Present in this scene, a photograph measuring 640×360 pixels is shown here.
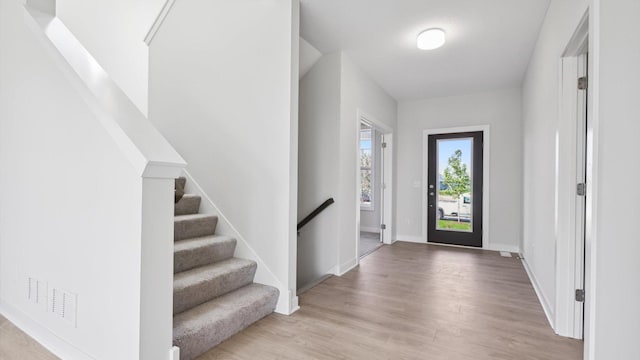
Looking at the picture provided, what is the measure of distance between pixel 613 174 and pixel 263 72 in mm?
2378

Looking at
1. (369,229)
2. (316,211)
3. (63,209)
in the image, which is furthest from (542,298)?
(369,229)

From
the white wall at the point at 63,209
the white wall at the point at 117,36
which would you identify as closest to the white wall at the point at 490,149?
the white wall at the point at 117,36

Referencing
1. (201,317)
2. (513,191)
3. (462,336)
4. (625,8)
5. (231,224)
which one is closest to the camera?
(625,8)

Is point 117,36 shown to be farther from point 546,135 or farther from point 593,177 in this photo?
point 546,135

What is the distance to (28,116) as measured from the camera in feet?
6.46

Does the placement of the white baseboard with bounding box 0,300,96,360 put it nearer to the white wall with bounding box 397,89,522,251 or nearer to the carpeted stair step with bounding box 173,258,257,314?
the carpeted stair step with bounding box 173,258,257,314

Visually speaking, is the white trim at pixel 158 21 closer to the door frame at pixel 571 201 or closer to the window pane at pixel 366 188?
the door frame at pixel 571 201

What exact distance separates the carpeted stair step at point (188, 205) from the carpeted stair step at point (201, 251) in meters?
0.34

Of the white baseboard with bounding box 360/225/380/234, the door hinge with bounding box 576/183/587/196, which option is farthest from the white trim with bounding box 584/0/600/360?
the white baseboard with bounding box 360/225/380/234

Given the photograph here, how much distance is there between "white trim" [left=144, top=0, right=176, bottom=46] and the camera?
3.18 metres

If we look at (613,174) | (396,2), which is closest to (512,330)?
(613,174)

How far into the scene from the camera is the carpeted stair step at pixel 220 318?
1.74 meters

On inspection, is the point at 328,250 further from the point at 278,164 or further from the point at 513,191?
the point at 513,191

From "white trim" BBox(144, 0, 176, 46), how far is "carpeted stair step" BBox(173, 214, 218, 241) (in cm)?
213
